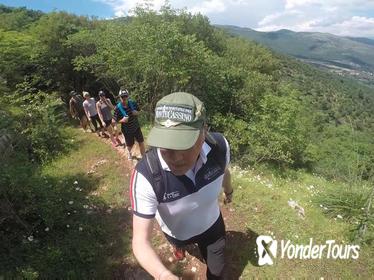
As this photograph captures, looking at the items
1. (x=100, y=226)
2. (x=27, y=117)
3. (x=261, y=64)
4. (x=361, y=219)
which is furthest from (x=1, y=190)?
(x=261, y=64)

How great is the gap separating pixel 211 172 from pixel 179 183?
38 centimetres

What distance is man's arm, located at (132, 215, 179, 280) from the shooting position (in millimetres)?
2312

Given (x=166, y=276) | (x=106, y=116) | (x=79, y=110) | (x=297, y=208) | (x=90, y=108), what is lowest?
(x=79, y=110)

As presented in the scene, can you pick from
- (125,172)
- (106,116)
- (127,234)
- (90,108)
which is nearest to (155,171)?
(127,234)

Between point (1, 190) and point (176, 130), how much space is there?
4.89 meters

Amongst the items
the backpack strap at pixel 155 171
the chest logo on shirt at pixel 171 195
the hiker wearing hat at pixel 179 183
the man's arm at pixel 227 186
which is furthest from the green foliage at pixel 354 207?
the backpack strap at pixel 155 171

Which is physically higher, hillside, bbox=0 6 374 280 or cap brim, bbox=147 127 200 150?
cap brim, bbox=147 127 200 150

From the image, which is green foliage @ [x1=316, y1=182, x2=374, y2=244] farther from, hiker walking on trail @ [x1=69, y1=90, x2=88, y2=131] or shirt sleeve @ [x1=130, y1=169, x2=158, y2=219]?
hiker walking on trail @ [x1=69, y1=90, x2=88, y2=131]

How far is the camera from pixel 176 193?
2.81 m

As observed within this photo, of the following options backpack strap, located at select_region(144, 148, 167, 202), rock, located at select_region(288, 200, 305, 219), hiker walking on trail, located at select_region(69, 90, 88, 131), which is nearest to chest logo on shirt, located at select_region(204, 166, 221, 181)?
backpack strap, located at select_region(144, 148, 167, 202)

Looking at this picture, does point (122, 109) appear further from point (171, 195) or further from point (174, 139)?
point (174, 139)

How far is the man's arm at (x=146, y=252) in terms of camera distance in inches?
91.0

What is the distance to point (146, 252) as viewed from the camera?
2451 mm

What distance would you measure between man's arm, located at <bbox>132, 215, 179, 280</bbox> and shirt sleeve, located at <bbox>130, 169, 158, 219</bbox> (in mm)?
51
